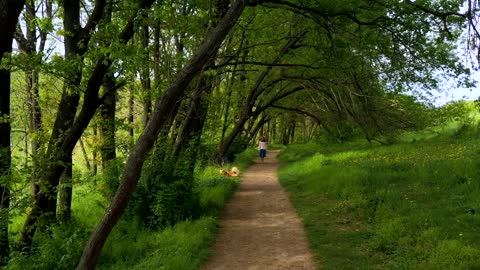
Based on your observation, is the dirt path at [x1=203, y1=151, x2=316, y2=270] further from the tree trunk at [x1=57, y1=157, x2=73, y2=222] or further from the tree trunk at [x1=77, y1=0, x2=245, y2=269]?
the tree trunk at [x1=57, y1=157, x2=73, y2=222]

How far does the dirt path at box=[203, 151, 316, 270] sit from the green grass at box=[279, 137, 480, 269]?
1.08ft

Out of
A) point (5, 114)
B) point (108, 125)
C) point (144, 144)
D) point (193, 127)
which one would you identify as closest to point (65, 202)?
point (108, 125)

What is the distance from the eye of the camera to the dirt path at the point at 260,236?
24.8 ft

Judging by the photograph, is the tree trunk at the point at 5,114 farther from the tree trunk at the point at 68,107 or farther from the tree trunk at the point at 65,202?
the tree trunk at the point at 65,202

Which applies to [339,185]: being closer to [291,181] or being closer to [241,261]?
[291,181]

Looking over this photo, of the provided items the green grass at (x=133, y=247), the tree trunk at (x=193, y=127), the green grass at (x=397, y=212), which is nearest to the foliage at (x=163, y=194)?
→ the green grass at (x=133, y=247)

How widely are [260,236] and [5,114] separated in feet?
17.3

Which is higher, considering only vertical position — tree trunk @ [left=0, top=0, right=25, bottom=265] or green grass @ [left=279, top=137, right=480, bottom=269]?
tree trunk @ [left=0, top=0, right=25, bottom=265]

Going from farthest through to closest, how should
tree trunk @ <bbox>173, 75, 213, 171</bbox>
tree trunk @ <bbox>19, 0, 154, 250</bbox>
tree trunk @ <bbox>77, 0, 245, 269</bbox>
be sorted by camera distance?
1. tree trunk @ <bbox>173, 75, 213, 171</bbox>
2. tree trunk @ <bbox>19, 0, 154, 250</bbox>
3. tree trunk @ <bbox>77, 0, 245, 269</bbox>

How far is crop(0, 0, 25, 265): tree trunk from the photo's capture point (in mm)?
5102

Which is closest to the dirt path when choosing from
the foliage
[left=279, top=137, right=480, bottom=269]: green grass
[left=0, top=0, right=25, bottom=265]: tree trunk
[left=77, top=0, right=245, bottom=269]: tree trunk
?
[left=279, top=137, right=480, bottom=269]: green grass

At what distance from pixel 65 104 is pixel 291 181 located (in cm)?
911

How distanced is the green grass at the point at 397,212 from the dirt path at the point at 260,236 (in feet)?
1.08

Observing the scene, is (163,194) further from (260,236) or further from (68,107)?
(68,107)
